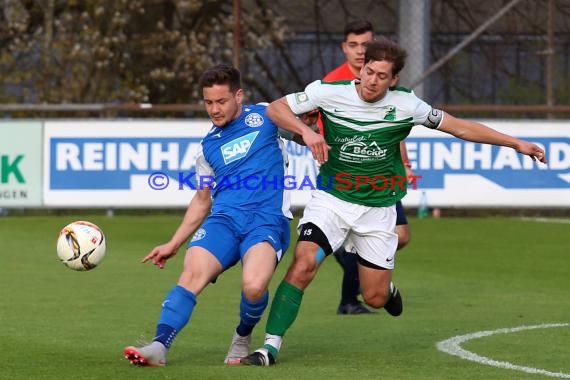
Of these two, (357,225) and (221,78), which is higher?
(221,78)

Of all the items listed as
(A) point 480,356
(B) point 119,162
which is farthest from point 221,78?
(B) point 119,162

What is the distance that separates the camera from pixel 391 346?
332 inches

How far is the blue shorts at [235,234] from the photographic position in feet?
24.9

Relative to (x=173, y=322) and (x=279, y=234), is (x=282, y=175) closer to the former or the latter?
(x=279, y=234)

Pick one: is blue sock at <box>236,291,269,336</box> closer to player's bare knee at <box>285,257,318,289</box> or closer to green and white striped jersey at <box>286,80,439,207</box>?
player's bare knee at <box>285,257,318,289</box>

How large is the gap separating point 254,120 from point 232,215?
0.60 m

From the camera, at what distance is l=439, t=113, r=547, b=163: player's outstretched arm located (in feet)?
24.7

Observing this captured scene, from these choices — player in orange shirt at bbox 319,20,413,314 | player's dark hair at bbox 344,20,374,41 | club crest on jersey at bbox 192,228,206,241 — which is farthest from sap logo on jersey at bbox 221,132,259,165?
player's dark hair at bbox 344,20,374,41

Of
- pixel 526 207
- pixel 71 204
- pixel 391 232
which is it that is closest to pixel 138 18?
pixel 71 204

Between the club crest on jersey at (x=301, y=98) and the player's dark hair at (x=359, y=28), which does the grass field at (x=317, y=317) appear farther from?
the player's dark hair at (x=359, y=28)

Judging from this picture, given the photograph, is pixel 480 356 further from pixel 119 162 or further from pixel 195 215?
pixel 119 162

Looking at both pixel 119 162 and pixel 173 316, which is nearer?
pixel 173 316

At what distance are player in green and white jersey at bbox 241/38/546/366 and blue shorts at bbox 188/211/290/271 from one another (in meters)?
0.21

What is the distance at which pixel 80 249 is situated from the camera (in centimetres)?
797
